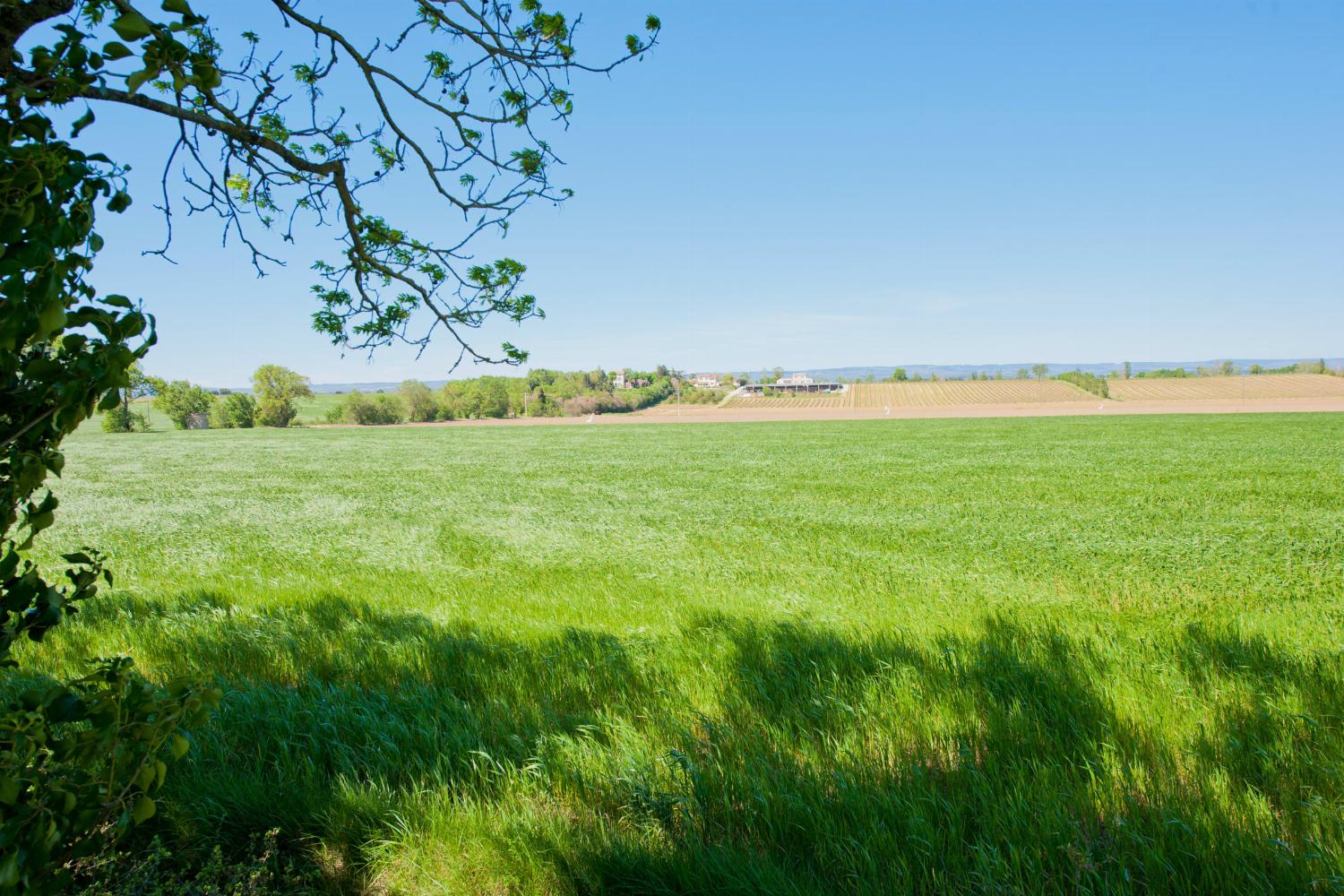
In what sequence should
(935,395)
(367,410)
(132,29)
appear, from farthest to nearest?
(935,395) < (367,410) < (132,29)

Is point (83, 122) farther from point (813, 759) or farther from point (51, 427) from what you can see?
point (813, 759)

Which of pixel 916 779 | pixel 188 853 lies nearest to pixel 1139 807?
pixel 916 779

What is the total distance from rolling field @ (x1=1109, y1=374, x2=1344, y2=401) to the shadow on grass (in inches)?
4049

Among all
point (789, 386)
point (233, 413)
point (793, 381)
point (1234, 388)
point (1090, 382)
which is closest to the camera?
point (233, 413)

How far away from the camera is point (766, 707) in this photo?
3842 mm

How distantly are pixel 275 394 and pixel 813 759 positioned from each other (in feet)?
313

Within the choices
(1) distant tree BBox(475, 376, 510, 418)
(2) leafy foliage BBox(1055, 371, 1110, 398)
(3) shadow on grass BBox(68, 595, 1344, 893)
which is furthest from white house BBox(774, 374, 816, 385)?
(3) shadow on grass BBox(68, 595, 1344, 893)

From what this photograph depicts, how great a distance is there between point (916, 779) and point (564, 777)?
1560mm

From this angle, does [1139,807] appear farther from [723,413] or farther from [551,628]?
[723,413]

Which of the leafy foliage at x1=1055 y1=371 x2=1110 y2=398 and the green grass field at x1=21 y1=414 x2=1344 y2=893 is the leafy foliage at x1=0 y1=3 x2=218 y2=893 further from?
the leafy foliage at x1=1055 y1=371 x2=1110 y2=398

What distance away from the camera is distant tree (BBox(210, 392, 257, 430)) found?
81375mm

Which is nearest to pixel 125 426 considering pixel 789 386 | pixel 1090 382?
pixel 789 386

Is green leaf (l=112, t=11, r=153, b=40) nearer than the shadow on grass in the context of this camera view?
Yes

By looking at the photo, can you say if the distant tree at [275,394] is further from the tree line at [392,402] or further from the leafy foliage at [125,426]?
the leafy foliage at [125,426]
